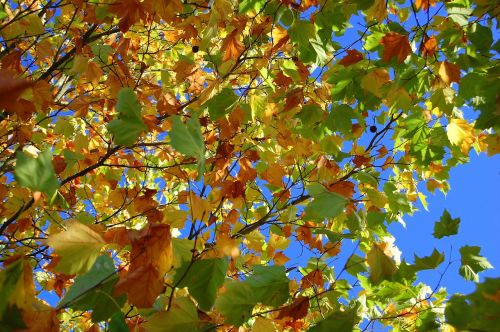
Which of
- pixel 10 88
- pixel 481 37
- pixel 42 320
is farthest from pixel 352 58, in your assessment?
pixel 10 88

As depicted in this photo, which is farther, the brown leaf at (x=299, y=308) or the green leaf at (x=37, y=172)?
the brown leaf at (x=299, y=308)

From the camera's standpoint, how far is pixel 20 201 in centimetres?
287

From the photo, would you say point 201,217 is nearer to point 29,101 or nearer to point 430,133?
point 29,101

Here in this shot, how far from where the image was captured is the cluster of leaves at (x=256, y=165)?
125 cm

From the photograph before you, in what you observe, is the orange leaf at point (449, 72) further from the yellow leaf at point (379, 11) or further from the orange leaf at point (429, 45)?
the yellow leaf at point (379, 11)

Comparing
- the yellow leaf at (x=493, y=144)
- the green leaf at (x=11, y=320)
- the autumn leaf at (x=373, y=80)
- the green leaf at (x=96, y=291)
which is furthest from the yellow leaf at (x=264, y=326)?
the yellow leaf at (x=493, y=144)

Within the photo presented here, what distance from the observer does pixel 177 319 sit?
1354 millimetres

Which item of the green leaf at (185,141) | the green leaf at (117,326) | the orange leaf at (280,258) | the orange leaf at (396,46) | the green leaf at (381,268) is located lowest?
the green leaf at (117,326)

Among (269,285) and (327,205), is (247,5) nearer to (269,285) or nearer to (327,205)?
(327,205)

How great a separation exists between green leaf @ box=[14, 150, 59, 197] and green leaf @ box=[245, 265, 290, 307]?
0.76 metres

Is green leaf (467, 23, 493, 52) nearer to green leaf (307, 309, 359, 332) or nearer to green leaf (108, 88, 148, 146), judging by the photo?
green leaf (307, 309, 359, 332)

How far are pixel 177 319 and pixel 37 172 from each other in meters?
0.62

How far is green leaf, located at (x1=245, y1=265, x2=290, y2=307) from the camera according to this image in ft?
5.03

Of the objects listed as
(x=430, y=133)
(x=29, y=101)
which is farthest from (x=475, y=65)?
(x=29, y=101)
